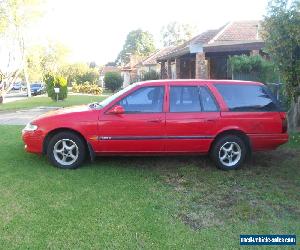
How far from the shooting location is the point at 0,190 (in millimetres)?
5566

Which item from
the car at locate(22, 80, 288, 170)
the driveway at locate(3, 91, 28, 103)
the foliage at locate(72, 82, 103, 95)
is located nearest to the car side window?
the car at locate(22, 80, 288, 170)

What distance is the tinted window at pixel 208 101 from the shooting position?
671 cm

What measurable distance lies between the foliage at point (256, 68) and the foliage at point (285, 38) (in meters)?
4.16

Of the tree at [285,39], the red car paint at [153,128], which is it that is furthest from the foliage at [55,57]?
the red car paint at [153,128]

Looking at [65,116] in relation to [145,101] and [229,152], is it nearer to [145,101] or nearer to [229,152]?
[145,101]

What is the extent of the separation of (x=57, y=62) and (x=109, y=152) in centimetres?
4761

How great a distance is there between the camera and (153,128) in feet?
21.6

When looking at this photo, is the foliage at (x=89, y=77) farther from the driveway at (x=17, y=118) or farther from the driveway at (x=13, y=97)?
the driveway at (x=17, y=118)

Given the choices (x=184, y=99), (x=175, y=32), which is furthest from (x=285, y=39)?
(x=175, y=32)

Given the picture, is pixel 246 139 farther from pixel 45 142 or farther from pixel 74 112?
pixel 45 142

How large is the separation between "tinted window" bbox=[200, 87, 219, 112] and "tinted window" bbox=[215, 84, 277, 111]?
0.22 meters

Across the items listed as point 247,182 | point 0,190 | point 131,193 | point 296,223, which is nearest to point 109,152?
point 131,193

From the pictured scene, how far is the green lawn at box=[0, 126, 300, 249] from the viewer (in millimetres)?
4086

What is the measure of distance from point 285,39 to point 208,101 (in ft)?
9.71
